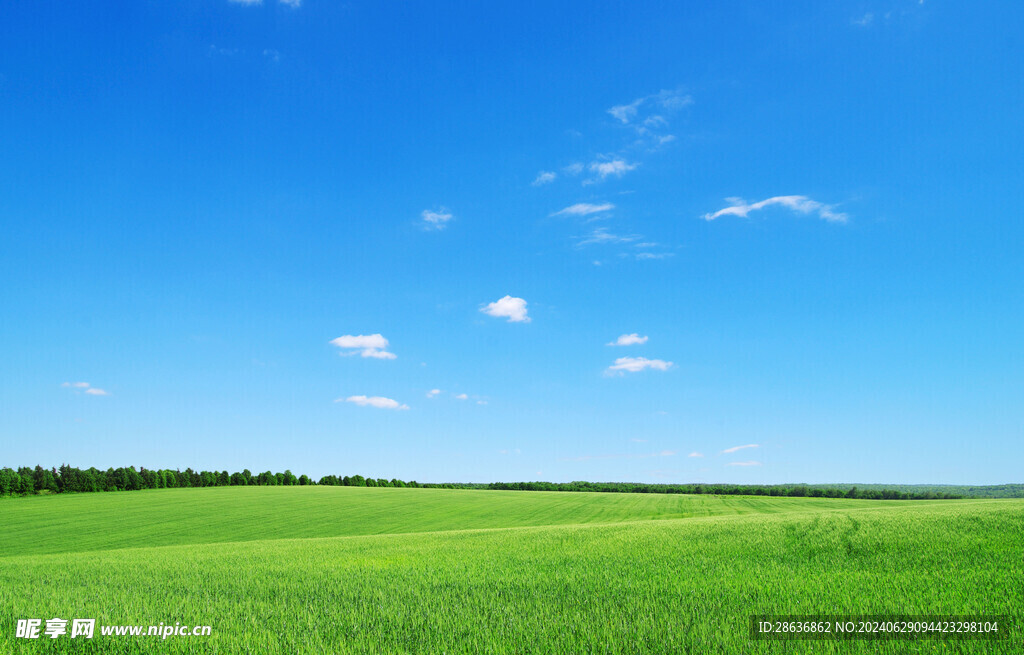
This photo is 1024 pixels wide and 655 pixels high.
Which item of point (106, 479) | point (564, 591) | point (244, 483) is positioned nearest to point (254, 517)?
point (564, 591)

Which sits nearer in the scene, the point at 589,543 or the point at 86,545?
the point at 589,543

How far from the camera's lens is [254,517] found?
176 ft

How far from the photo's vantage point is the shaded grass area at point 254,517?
42250mm

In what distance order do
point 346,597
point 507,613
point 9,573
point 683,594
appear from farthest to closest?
point 9,573 → point 346,597 → point 683,594 → point 507,613

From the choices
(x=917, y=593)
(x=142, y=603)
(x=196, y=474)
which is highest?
(x=917, y=593)

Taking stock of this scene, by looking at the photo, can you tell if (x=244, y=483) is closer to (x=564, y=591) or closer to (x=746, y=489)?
(x=746, y=489)

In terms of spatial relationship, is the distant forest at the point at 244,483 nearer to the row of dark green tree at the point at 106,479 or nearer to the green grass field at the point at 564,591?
the row of dark green tree at the point at 106,479

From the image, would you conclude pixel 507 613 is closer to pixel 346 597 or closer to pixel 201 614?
pixel 346 597

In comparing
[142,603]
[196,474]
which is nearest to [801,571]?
[142,603]

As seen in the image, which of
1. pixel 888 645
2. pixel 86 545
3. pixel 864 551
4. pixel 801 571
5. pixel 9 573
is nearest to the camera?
pixel 888 645

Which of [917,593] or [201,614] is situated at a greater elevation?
[917,593]

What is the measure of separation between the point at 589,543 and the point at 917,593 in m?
7.55

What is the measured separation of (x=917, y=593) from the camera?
584cm

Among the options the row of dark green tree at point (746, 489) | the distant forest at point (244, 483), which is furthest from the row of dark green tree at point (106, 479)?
the row of dark green tree at point (746, 489)
